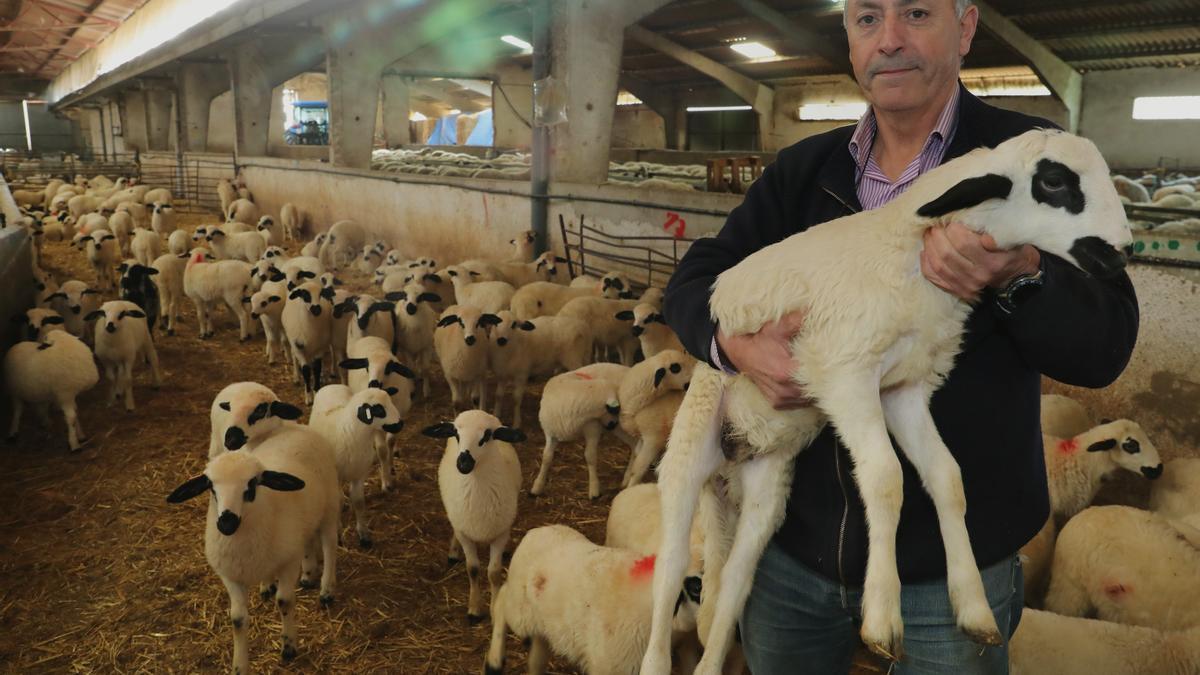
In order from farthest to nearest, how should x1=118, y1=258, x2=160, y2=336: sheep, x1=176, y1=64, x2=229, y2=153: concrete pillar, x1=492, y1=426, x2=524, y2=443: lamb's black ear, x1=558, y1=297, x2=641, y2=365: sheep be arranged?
x1=176, y1=64, x2=229, y2=153: concrete pillar, x1=118, y1=258, x2=160, y2=336: sheep, x1=558, y1=297, x2=641, y2=365: sheep, x1=492, y1=426, x2=524, y2=443: lamb's black ear

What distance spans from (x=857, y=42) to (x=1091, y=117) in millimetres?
18416

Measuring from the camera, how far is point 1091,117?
55.1ft

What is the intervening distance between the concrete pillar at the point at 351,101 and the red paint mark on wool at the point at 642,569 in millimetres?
14765

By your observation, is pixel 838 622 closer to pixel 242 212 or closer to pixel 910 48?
pixel 910 48

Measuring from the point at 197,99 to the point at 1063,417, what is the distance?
27.9 meters

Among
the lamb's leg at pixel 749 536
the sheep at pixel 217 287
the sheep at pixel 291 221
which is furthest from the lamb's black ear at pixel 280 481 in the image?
the sheep at pixel 291 221

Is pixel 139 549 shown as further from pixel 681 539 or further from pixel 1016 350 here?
pixel 1016 350

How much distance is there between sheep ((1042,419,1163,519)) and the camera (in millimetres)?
4293

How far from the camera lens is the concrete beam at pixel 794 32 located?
1550 centimetres

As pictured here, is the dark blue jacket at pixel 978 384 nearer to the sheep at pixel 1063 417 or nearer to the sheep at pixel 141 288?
the sheep at pixel 1063 417

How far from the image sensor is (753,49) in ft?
65.9

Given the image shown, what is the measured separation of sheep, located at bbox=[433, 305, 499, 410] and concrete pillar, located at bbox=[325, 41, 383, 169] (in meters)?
11.0

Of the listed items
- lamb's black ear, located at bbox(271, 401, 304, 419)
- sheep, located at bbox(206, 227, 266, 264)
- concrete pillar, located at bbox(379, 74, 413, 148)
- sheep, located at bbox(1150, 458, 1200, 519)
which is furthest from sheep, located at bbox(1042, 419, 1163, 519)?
concrete pillar, located at bbox(379, 74, 413, 148)

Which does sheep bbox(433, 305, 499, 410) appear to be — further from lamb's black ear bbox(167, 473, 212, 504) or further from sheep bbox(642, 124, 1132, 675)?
sheep bbox(642, 124, 1132, 675)
